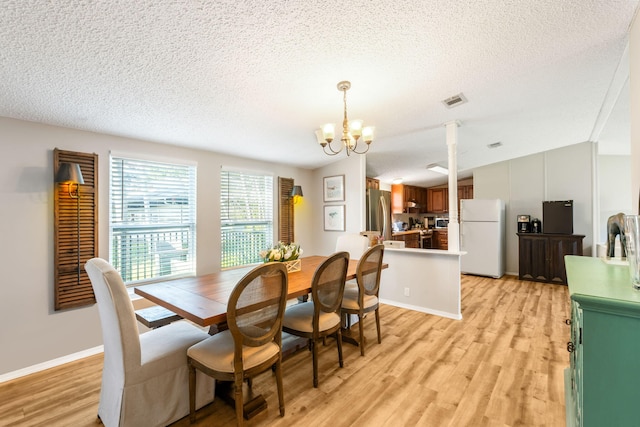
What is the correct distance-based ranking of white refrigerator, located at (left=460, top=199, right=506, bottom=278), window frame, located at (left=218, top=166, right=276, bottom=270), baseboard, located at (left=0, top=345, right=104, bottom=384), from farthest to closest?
white refrigerator, located at (left=460, top=199, right=506, bottom=278) → window frame, located at (left=218, top=166, right=276, bottom=270) → baseboard, located at (left=0, top=345, right=104, bottom=384)

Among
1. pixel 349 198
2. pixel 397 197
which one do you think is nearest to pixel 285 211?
pixel 349 198

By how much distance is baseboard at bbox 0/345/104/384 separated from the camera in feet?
7.78

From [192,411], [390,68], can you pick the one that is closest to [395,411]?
[192,411]

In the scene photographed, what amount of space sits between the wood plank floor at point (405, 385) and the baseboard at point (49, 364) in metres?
0.06

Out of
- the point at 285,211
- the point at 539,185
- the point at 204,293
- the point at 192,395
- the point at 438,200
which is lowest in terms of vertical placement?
the point at 192,395

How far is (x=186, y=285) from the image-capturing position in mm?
2404

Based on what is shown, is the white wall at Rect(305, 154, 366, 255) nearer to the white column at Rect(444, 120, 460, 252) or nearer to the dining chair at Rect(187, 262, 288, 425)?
the white column at Rect(444, 120, 460, 252)

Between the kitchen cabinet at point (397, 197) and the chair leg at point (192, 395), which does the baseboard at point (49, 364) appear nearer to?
the chair leg at point (192, 395)

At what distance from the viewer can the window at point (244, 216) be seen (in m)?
4.05

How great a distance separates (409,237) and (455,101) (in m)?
4.61

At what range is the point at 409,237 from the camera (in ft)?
23.2

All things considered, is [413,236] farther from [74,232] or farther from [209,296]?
[74,232]

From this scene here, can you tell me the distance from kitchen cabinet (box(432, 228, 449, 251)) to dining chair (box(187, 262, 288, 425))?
696 cm

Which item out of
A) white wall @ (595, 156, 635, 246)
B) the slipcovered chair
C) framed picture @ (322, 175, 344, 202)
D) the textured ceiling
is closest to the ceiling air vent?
the textured ceiling
